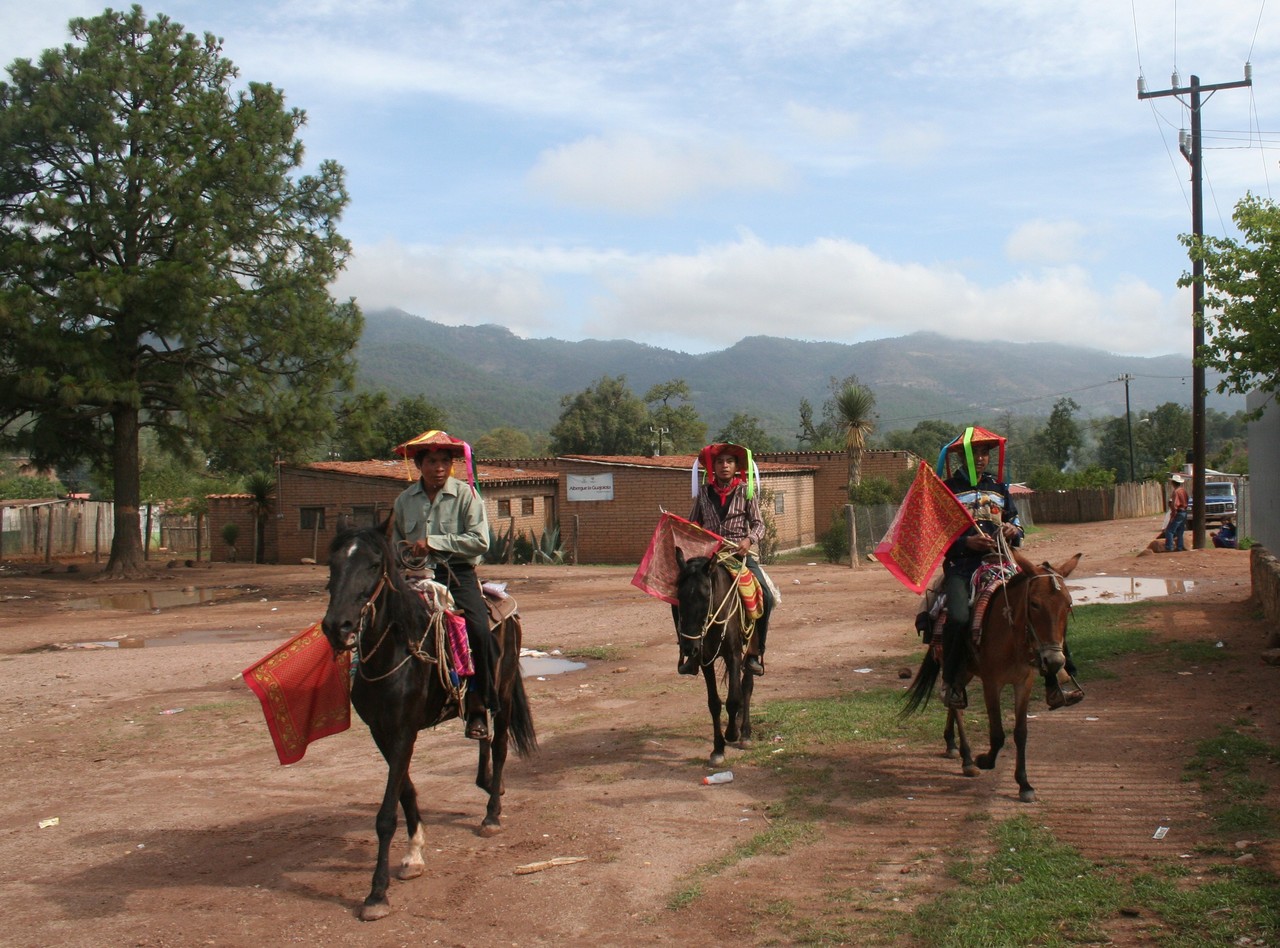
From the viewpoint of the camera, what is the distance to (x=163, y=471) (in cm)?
4412

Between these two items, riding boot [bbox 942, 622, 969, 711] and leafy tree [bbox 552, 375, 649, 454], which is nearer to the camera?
riding boot [bbox 942, 622, 969, 711]

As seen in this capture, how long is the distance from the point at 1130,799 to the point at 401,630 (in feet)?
15.5

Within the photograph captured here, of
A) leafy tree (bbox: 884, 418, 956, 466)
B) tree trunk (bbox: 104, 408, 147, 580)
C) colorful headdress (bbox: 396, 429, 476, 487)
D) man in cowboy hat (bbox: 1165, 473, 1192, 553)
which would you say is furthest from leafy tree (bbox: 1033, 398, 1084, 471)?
colorful headdress (bbox: 396, 429, 476, 487)

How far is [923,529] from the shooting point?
305 inches

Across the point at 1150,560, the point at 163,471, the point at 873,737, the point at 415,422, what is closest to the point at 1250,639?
the point at 873,737

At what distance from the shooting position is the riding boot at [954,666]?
752cm

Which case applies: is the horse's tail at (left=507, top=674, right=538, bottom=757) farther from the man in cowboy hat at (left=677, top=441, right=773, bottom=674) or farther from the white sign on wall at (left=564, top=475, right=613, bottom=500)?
the white sign on wall at (left=564, top=475, right=613, bottom=500)

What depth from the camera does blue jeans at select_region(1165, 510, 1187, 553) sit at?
969 inches

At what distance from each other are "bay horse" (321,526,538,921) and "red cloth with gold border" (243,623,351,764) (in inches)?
16.6

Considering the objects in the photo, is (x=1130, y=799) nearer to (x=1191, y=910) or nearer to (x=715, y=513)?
Result: (x=1191, y=910)

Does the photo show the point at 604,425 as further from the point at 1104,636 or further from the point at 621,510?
the point at 1104,636

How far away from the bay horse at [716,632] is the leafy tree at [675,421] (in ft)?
200

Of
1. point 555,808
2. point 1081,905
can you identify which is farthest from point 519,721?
point 1081,905

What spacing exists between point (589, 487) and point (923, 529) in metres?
29.5
